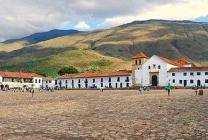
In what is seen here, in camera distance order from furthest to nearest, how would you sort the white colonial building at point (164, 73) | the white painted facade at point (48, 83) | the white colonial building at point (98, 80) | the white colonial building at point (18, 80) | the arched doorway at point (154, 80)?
1. the white colonial building at point (18, 80)
2. the white painted facade at point (48, 83)
3. the white colonial building at point (98, 80)
4. the arched doorway at point (154, 80)
5. the white colonial building at point (164, 73)

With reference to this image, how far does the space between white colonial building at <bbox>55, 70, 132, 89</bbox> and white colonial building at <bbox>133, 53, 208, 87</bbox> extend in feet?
11.4

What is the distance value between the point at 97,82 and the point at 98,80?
710mm

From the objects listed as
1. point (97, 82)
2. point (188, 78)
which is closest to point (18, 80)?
point (97, 82)

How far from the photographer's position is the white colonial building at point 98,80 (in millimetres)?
132125

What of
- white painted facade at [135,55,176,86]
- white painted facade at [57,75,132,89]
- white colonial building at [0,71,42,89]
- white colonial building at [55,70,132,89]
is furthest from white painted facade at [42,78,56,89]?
white painted facade at [135,55,176,86]

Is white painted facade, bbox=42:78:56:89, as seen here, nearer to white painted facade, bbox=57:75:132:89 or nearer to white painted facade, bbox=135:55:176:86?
white painted facade, bbox=57:75:132:89

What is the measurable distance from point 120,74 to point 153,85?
11416mm

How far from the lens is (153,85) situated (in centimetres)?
12681

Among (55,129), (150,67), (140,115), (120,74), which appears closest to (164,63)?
(150,67)

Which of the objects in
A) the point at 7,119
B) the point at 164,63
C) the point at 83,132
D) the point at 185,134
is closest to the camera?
the point at 185,134

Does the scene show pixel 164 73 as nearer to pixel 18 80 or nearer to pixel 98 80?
pixel 98 80

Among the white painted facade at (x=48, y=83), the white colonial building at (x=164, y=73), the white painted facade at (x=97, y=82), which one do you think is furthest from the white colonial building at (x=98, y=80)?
the white painted facade at (x=48, y=83)

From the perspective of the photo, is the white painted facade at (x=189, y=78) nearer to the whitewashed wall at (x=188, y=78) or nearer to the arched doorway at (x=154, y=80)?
the whitewashed wall at (x=188, y=78)

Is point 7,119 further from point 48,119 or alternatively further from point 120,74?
point 120,74
